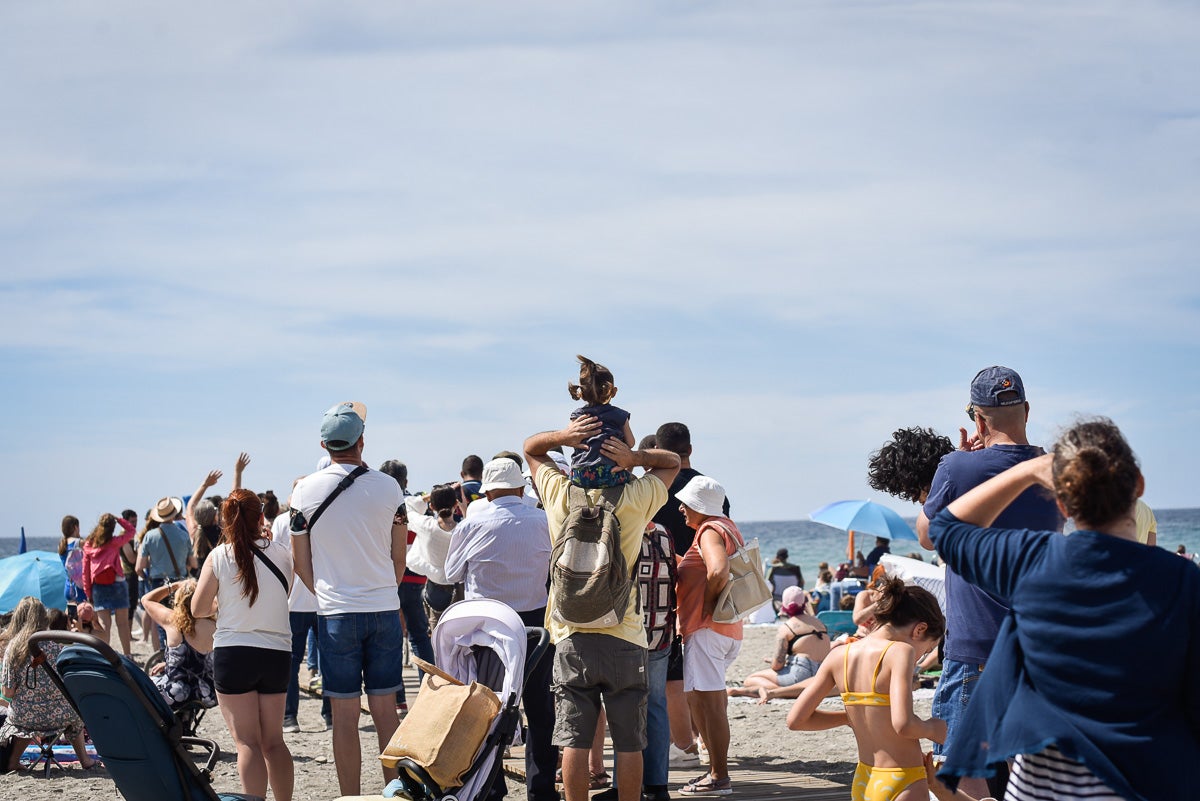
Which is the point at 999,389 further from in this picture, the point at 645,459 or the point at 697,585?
the point at 697,585

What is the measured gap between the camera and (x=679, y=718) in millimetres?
6914

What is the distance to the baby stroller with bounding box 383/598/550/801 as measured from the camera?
179 inches

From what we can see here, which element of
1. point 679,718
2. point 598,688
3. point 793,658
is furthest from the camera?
point 793,658

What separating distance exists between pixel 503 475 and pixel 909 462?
2.18 metres

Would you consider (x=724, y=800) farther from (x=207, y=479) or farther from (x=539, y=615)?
(x=207, y=479)

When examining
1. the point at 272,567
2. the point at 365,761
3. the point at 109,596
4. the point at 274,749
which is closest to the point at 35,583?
the point at 109,596

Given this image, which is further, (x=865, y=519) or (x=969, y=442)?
(x=865, y=519)

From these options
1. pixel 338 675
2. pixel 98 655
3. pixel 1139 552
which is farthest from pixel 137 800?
pixel 1139 552

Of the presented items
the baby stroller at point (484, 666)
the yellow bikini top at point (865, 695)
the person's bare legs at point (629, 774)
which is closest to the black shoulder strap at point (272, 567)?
the baby stroller at point (484, 666)

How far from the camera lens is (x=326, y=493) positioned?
5621 millimetres

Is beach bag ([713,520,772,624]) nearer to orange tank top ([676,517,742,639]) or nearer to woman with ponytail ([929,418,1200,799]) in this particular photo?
orange tank top ([676,517,742,639])

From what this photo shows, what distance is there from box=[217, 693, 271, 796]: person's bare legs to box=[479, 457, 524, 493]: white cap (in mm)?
1551

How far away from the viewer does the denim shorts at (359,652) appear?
18.4ft

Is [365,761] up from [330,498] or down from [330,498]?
down
